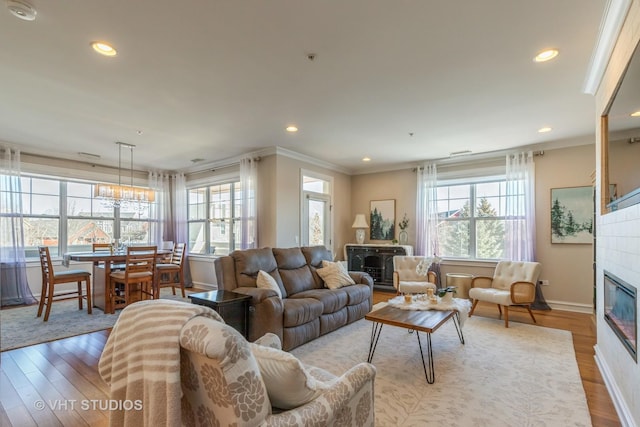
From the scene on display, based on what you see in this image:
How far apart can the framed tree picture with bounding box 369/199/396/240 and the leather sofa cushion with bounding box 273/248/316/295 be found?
9.43 feet

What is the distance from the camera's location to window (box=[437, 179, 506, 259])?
5.64 m

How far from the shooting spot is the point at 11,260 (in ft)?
16.7

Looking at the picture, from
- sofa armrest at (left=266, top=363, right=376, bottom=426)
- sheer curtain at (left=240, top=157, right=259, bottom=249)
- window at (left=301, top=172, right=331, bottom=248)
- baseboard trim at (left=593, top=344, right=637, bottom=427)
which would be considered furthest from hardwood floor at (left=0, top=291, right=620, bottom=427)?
window at (left=301, top=172, right=331, bottom=248)

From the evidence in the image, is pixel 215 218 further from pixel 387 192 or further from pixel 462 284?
pixel 462 284

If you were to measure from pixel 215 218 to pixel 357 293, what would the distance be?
3793 millimetres

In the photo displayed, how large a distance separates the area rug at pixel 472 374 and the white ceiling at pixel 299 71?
2.59 metres

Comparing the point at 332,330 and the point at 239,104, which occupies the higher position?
the point at 239,104

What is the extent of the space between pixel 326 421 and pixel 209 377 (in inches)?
20.7

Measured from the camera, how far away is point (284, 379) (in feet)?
4.01

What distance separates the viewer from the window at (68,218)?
562cm

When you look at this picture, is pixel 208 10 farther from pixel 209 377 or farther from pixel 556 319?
pixel 556 319

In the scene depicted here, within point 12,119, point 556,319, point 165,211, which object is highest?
point 12,119

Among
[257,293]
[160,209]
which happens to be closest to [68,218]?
[160,209]

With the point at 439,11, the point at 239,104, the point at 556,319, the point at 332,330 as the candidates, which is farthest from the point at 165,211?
the point at 556,319
